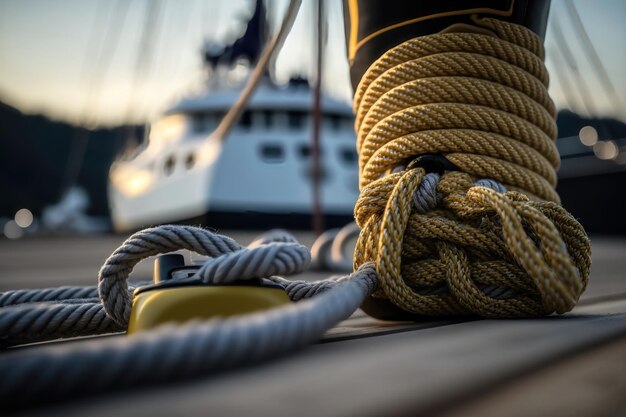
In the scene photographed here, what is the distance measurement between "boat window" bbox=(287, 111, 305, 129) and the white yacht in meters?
0.01

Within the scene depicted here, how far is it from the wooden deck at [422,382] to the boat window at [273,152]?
24.7ft

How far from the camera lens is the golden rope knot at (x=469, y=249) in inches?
23.6

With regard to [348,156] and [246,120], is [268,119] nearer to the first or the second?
[246,120]

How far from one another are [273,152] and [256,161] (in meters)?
0.30

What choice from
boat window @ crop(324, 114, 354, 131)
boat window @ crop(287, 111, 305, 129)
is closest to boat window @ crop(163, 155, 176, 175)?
boat window @ crop(287, 111, 305, 129)

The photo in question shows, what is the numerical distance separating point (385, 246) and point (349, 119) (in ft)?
26.8

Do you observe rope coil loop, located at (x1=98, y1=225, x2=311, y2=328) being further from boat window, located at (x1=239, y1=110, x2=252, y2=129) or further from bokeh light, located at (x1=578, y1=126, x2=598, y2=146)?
boat window, located at (x1=239, y1=110, x2=252, y2=129)

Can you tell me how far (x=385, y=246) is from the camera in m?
0.66

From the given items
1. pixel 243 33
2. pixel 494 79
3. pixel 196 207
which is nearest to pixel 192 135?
pixel 196 207

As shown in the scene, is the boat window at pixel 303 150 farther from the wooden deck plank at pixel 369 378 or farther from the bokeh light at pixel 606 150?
the wooden deck plank at pixel 369 378

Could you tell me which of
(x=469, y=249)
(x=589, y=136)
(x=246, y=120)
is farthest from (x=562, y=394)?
(x=246, y=120)

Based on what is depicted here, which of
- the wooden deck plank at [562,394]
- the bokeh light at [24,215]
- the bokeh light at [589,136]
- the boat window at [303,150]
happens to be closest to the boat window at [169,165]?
the boat window at [303,150]

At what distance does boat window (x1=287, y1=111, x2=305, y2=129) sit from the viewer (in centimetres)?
816

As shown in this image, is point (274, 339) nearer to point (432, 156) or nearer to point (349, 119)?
point (432, 156)
